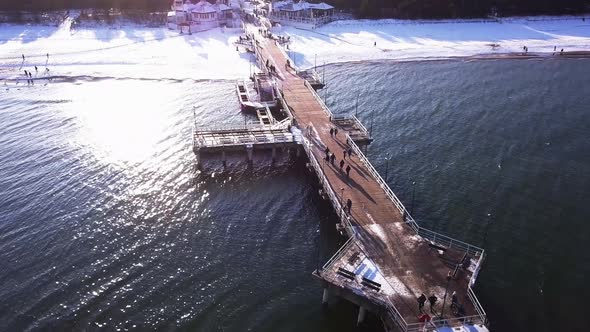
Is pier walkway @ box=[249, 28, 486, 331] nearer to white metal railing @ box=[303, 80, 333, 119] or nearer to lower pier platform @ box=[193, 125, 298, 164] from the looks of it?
lower pier platform @ box=[193, 125, 298, 164]

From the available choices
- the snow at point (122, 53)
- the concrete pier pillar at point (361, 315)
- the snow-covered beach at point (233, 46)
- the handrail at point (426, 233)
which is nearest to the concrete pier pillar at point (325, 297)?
A: the concrete pier pillar at point (361, 315)

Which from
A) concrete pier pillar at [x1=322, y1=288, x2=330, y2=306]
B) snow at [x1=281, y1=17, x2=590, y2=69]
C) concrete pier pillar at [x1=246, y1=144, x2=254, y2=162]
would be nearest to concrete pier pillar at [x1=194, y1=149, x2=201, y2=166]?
concrete pier pillar at [x1=246, y1=144, x2=254, y2=162]

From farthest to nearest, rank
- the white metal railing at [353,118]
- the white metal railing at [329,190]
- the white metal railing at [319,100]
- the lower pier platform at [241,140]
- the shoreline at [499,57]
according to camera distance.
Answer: the shoreline at [499,57] → the white metal railing at [319,100] → the white metal railing at [353,118] → the lower pier platform at [241,140] → the white metal railing at [329,190]

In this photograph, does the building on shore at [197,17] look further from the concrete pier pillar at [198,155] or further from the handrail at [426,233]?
the handrail at [426,233]

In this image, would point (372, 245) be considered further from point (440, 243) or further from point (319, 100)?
point (319, 100)

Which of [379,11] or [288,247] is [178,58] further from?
[288,247]

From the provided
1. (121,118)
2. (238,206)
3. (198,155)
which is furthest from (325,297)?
(121,118)

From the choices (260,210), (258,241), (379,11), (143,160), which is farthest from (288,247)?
(379,11)
